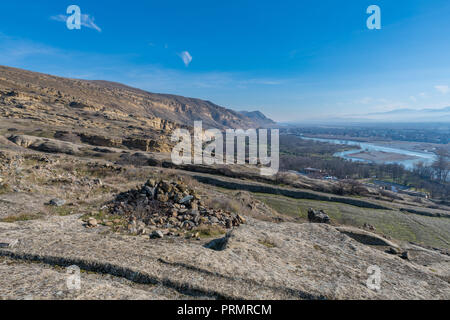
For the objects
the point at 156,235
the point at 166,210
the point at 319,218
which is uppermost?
the point at 166,210

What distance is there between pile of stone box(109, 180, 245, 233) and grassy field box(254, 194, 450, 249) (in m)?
9.31

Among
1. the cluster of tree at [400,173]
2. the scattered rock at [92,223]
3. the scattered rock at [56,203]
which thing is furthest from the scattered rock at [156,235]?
the cluster of tree at [400,173]

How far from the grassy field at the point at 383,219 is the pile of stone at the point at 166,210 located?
931 centimetres

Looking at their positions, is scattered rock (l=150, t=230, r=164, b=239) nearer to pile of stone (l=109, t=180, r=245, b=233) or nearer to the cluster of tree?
pile of stone (l=109, t=180, r=245, b=233)

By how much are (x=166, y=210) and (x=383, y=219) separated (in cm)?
2061

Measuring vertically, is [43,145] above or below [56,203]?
above

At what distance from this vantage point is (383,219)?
64.3 feet

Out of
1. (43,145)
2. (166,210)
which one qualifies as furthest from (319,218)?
(43,145)

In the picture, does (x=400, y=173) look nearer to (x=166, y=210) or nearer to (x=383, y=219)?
(x=383, y=219)

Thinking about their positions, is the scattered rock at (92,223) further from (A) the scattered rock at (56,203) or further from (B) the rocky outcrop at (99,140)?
(B) the rocky outcrop at (99,140)

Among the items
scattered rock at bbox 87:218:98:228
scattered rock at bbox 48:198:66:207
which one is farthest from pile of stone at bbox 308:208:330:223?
scattered rock at bbox 48:198:66:207

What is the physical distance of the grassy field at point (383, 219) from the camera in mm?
16484

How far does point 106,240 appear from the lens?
19.9ft
